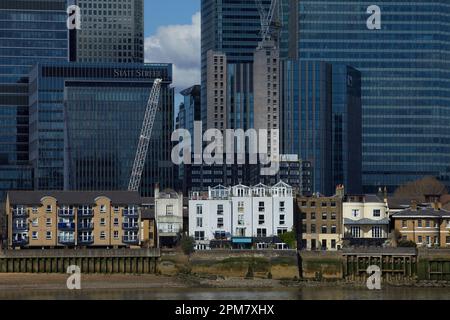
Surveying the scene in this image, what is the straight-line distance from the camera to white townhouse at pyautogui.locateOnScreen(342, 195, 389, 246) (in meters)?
153

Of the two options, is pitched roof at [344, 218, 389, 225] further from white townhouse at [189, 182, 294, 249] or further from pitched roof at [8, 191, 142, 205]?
pitched roof at [8, 191, 142, 205]

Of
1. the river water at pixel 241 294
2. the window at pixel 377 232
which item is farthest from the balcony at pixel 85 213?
the window at pixel 377 232

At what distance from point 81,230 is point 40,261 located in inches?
599

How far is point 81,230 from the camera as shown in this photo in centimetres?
14988

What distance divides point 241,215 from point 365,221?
531 inches

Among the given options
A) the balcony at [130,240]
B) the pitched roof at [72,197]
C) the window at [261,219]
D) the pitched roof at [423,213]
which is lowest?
the balcony at [130,240]

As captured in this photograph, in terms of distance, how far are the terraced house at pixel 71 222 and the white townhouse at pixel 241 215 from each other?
667 centimetres

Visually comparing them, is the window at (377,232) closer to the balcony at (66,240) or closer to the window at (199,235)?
the window at (199,235)

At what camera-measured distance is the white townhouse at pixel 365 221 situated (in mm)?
152750

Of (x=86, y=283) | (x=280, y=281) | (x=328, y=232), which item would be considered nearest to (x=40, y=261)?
(x=86, y=283)

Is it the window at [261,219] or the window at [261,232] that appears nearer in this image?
the window at [261,232]

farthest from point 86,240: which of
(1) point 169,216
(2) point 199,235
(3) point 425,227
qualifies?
(3) point 425,227
